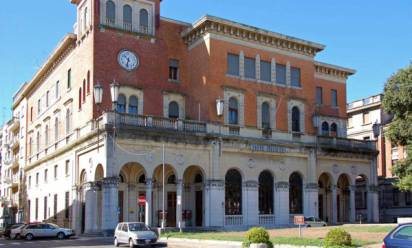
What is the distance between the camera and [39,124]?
206ft

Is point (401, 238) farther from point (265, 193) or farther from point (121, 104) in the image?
point (265, 193)

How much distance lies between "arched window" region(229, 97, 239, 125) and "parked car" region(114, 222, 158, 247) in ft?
57.8

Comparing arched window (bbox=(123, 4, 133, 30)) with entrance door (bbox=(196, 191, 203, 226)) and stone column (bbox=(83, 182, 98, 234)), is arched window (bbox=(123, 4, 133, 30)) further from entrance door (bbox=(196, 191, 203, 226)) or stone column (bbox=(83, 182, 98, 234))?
entrance door (bbox=(196, 191, 203, 226))

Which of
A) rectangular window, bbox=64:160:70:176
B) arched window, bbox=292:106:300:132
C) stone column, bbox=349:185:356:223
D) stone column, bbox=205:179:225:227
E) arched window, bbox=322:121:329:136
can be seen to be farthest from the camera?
arched window, bbox=322:121:329:136

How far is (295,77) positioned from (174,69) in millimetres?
11374

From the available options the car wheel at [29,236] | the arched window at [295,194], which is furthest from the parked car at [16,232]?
the arched window at [295,194]

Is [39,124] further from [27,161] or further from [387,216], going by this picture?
[387,216]

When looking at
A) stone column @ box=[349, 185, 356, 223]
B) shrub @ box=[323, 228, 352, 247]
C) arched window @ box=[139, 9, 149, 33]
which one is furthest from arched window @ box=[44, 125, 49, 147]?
shrub @ box=[323, 228, 352, 247]

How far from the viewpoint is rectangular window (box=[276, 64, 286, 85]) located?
52.6 metres

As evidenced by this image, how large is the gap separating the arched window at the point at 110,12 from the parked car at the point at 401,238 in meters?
35.0

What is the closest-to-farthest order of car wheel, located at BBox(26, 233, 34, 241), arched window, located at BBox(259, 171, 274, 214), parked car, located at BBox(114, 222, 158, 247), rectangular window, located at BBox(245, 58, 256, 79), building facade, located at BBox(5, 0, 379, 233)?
1. parked car, located at BBox(114, 222, 158, 247)
2. car wheel, located at BBox(26, 233, 34, 241)
3. building facade, located at BBox(5, 0, 379, 233)
4. arched window, located at BBox(259, 171, 274, 214)
5. rectangular window, located at BBox(245, 58, 256, 79)

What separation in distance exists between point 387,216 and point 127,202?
36.3 metres

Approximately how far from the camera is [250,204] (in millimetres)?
47906

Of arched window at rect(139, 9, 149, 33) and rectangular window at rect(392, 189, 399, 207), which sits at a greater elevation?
arched window at rect(139, 9, 149, 33)
